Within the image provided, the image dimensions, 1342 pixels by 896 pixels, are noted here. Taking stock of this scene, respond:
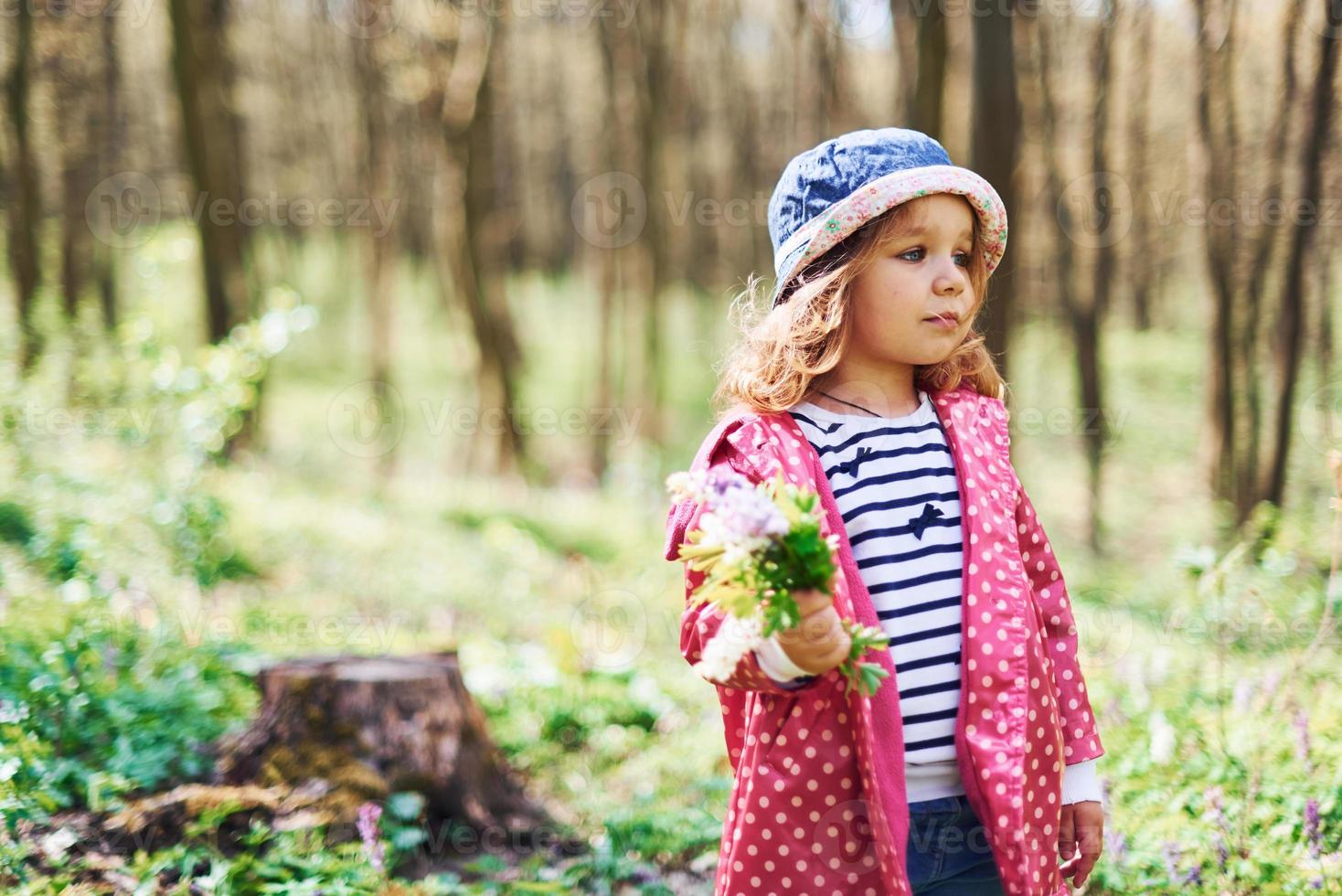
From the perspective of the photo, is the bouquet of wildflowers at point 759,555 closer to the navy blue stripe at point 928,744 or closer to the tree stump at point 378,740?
the navy blue stripe at point 928,744

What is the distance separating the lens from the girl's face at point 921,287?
1.82 m

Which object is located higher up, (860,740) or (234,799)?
(860,740)

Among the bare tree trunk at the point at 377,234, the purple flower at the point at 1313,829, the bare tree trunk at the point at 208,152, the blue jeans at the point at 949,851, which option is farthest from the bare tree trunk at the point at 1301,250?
the bare tree trunk at the point at 377,234

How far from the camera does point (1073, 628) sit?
197 cm

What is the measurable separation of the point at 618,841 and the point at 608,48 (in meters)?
11.9

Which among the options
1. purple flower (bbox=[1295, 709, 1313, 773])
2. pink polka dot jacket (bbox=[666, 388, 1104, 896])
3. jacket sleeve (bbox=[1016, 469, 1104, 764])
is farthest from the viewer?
purple flower (bbox=[1295, 709, 1313, 773])

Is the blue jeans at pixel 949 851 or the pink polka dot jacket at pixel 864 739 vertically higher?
the pink polka dot jacket at pixel 864 739

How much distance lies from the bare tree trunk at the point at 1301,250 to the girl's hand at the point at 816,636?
13.2 ft

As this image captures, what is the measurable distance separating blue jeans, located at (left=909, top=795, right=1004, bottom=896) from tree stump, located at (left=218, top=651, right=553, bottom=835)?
219cm

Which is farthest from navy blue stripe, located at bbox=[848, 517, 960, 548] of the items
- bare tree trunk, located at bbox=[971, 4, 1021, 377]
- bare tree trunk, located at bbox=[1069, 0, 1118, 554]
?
bare tree trunk, located at bbox=[1069, 0, 1118, 554]

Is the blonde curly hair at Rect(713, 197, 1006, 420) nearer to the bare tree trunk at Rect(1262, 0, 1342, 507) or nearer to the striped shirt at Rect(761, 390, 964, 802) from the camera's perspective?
the striped shirt at Rect(761, 390, 964, 802)

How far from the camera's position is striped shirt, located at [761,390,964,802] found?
69.3 inches

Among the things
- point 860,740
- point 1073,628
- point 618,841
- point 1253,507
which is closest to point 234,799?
point 618,841

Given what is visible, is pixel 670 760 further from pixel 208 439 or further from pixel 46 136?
pixel 46 136
